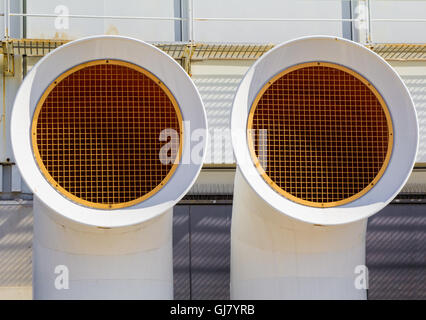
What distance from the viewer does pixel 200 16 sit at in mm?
3664

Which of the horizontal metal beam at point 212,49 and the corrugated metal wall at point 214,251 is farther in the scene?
the corrugated metal wall at point 214,251

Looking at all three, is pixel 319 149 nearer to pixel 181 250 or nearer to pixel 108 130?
pixel 108 130

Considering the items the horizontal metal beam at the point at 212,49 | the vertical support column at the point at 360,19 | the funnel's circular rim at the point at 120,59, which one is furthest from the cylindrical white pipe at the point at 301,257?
the vertical support column at the point at 360,19

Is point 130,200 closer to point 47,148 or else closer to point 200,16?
point 47,148

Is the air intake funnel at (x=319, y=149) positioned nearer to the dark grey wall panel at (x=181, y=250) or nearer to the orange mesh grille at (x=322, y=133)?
the orange mesh grille at (x=322, y=133)

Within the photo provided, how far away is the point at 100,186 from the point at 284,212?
70cm

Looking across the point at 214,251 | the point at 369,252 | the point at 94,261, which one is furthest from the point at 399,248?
the point at 94,261

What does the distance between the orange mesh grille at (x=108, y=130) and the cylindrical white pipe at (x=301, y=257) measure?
0.43 m

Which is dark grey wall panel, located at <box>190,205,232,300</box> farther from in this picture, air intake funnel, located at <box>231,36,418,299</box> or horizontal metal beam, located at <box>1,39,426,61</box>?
air intake funnel, located at <box>231,36,418,299</box>

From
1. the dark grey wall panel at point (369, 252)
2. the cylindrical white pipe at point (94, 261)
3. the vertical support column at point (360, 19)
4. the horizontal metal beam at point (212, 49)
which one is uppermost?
the vertical support column at point (360, 19)

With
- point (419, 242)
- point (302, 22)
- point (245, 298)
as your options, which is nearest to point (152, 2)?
point (302, 22)

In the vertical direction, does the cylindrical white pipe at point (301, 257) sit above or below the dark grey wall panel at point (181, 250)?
below

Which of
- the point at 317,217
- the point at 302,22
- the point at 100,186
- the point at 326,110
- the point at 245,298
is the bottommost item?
the point at 245,298

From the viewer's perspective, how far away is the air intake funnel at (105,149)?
2.17 meters
